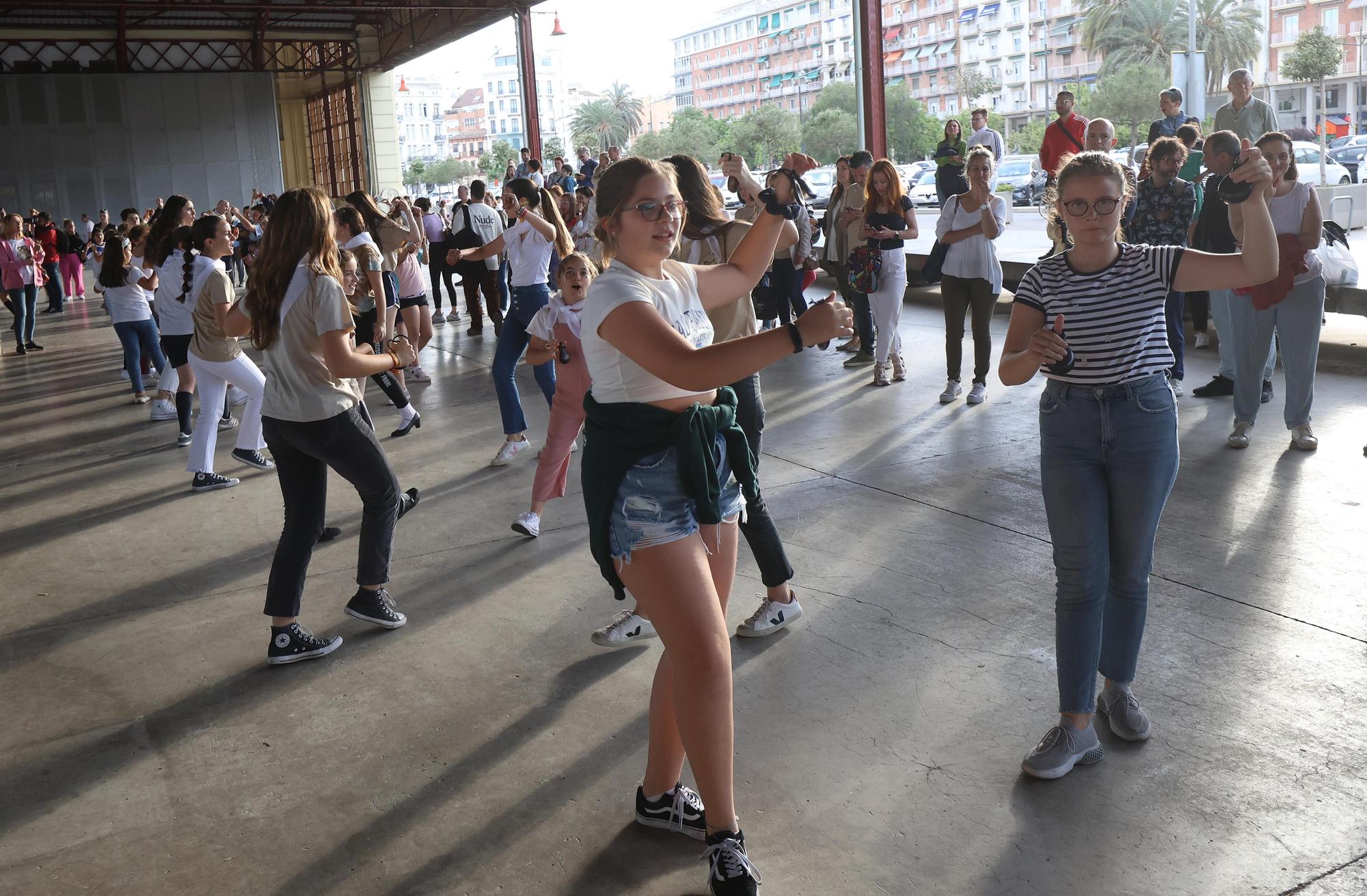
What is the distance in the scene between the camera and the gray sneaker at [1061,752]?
3.02 m

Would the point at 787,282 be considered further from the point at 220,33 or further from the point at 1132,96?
the point at 1132,96

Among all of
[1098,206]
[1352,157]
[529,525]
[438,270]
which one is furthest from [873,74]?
[1352,157]

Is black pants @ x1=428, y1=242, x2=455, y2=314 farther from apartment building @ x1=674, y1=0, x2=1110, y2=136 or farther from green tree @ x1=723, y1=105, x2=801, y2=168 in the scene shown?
apartment building @ x1=674, y1=0, x2=1110, y2=136

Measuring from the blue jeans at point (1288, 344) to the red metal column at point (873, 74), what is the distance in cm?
812

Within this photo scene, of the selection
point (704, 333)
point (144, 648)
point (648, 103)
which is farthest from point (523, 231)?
point (648, 103)

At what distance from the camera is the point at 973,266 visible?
7.80 m

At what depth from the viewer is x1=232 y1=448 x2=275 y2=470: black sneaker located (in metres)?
7.14

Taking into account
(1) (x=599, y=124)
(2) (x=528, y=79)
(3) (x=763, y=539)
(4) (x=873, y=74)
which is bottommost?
(3) (x=763, y=539)

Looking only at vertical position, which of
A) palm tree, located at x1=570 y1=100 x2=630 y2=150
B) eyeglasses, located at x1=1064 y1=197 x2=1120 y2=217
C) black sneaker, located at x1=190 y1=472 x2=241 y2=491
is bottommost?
black sneaker, located at x1=190 y1=472 x2=241 y2=491

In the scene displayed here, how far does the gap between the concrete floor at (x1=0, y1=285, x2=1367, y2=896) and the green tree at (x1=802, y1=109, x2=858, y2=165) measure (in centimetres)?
2455

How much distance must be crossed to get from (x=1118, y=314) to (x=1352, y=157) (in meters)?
29.0

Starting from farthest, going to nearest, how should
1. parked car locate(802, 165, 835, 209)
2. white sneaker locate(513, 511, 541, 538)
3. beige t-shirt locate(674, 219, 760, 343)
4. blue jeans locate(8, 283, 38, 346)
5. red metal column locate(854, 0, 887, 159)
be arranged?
parked car locate(802, 165, 835, 209), blue jeans locate(8, 283, 38, 346), red metal column locate(854, 0, 887, 159), white sneaker locate(513, 511, 541, 538), beige t-shirt locate(674, 219, 760, 343)

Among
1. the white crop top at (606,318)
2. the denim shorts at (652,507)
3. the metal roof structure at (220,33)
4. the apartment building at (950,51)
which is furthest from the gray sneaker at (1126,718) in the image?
the apartment building at (950,51)

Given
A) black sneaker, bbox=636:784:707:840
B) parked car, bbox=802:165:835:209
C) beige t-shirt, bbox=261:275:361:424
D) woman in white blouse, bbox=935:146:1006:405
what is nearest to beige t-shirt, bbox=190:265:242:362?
beige t-shirt, bbox=261:275:361:424
